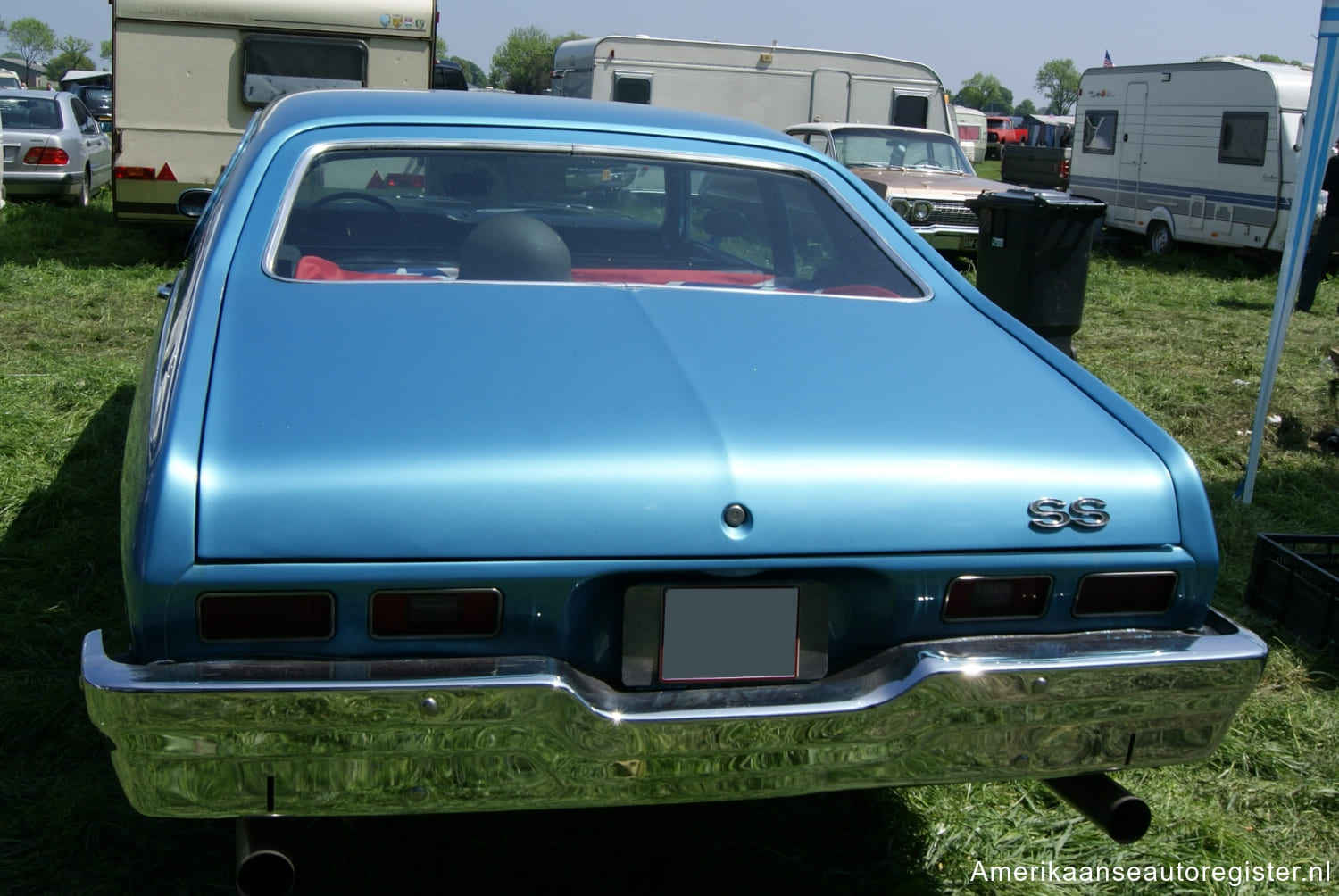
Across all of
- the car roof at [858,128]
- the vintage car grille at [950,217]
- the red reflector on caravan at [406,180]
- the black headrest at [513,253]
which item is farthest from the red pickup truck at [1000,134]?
the black headrest at [513,253]

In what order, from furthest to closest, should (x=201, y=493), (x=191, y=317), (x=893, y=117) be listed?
(x=893, y=117) → (x=191, y=317) → (x=201, y=493)

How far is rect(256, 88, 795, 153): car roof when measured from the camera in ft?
9.62

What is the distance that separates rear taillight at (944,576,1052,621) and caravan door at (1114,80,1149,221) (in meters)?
14.6

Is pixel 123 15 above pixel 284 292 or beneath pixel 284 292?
above

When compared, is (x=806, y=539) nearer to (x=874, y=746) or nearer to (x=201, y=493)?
(x=874, y=746)

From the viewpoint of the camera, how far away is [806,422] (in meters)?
2.09

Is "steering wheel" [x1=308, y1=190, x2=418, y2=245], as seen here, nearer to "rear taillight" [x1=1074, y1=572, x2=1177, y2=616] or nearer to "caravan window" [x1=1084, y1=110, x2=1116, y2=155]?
"rear taillight" [x1=1074, y1=572, x2=1177, y2=616]

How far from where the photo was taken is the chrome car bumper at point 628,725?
1775 millimetres

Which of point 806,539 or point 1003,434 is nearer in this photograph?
point 806,539

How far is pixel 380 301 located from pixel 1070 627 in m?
1.46

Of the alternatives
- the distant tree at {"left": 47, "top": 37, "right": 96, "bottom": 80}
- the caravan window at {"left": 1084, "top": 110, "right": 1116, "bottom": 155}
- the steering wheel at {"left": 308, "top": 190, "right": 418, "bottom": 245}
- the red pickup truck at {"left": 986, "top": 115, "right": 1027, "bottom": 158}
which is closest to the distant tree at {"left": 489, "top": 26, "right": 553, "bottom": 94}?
the distant tree at {"left": 47, "top": 37, "right": 96, "bottom": 80}

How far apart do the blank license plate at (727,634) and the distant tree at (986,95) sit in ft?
370

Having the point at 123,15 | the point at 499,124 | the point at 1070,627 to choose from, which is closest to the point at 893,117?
the point at 123,15

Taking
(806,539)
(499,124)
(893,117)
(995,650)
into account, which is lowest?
(995,650)
